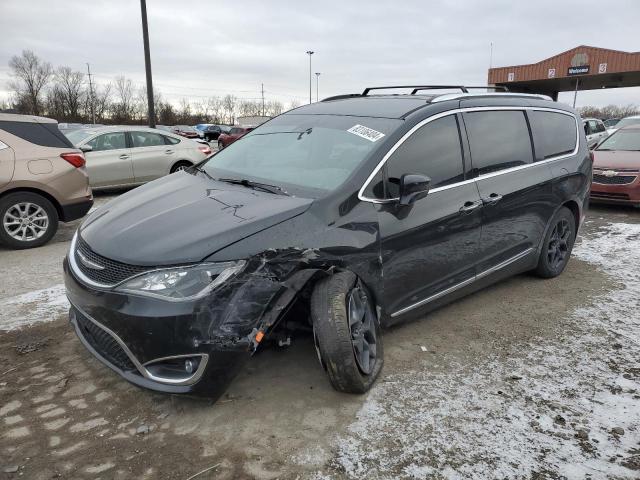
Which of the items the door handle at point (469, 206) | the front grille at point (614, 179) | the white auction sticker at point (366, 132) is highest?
the white auction sticker at point (366, 132)

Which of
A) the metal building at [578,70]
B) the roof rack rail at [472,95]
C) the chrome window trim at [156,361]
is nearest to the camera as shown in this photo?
the chrome window trim at [156,361]

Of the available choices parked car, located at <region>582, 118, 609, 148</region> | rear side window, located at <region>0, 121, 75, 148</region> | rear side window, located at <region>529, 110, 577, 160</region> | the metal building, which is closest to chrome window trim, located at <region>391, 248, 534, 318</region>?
rear side window, located at <region>529, 110, 577, 160</region>

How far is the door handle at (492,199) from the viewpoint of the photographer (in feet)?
12.2

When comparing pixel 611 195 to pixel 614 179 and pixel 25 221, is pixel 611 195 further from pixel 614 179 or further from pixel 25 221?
pixel 25 221

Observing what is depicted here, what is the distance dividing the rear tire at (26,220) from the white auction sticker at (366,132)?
458 cm

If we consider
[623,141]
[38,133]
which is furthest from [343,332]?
[623,141]

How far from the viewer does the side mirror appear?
301 centimetres

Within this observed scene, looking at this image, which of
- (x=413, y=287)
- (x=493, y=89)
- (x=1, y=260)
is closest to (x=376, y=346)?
(x=413, y=287)

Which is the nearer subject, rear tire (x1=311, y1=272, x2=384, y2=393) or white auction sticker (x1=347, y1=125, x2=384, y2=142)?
rear tire (x1=311, y1=272, x2=384, y2=393)

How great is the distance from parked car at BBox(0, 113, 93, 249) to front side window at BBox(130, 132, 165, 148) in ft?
13.1

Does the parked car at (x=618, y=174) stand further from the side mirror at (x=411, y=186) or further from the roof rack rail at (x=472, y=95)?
the side mirror at (x=411, y=186)

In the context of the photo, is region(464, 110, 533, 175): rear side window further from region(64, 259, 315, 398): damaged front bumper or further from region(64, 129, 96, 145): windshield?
region(64, 129, 96, 145): windshield

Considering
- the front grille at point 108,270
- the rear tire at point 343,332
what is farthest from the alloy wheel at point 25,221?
the rear tire at point 343,332

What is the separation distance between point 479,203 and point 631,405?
1.63 meters
